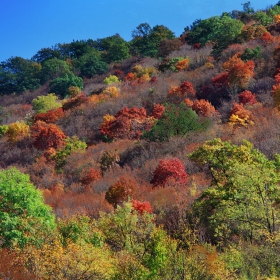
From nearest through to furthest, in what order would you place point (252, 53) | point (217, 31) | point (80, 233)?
point (80, 233)
point (252, 53)
point (217, 31)

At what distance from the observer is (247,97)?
127 feet

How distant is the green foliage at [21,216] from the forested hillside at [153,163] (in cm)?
6

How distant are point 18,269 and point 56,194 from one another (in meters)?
15.8

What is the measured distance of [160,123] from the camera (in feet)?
109

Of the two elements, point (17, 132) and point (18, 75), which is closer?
point (17, 132)

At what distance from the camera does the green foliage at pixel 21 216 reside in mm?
16344

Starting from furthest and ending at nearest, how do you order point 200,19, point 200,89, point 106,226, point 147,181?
point 200,19, point 200,89, point 147,181, point 106,226

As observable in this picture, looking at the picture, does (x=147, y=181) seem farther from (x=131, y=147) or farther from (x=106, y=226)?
(x=106, y=226)

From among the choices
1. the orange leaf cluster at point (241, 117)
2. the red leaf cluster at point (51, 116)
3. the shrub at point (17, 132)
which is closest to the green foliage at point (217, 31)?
the orange leaf cluster at point (241, 117)

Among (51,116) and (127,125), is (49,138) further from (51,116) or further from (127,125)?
(51,116)

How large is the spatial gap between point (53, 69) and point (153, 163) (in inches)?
2235

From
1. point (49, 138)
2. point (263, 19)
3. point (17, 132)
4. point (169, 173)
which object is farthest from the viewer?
point (263, 19)

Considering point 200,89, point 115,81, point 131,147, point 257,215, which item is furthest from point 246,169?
point 115,81

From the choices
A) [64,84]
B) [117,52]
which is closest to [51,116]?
[64,84]
